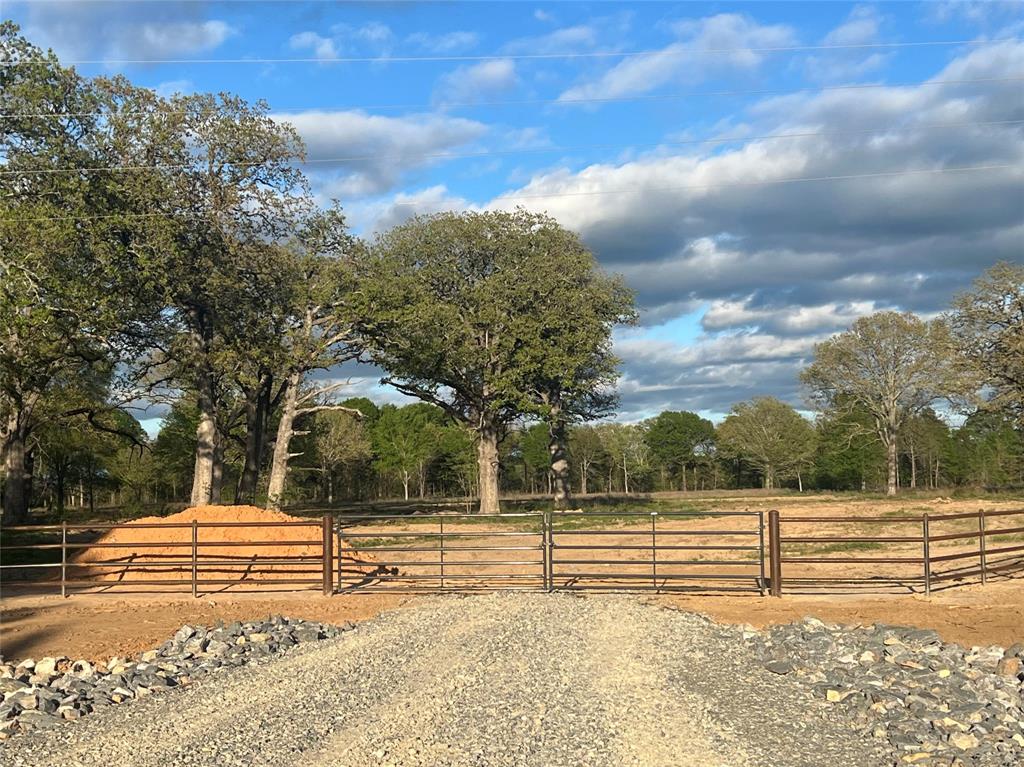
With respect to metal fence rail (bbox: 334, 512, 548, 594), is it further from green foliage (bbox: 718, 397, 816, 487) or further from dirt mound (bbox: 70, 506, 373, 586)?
→ green foliage (bbox: 718, 397, 816, 487)

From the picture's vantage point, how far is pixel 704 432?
107 m

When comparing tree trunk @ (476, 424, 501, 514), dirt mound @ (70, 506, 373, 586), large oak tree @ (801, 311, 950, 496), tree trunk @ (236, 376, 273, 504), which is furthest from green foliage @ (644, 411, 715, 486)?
dirt mound @ (70, 506, 373, 586)

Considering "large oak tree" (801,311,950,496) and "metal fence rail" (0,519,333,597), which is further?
"large oak tree" (801,311,950,496)

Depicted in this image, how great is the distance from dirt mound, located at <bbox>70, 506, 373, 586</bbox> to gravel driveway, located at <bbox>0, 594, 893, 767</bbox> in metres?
7.19

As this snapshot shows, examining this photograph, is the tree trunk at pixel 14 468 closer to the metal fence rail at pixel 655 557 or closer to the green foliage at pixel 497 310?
the green foliage at pixel 497 310

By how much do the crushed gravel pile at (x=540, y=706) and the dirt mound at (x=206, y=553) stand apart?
6477 millimetres

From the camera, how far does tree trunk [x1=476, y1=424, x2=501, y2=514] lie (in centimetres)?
3959

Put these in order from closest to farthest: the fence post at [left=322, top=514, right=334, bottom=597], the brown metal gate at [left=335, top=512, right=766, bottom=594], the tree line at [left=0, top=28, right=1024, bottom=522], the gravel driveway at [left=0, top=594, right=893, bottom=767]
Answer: the gravel driveway at [left=0, top=594, right=893, bottom=767] < the brown metal gate at [left=335, top=512, right=766, bottom=594] < the fence post at [left=322, top=514, right=334, bottom=597] < the tree line at [left=0, top=28, right=1024, bottom=522]

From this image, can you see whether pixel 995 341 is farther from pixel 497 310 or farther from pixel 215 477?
pixel 215 477

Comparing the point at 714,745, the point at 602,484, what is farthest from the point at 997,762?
the point at 602,484

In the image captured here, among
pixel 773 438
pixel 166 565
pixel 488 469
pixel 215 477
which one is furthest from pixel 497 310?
pixel 773 438

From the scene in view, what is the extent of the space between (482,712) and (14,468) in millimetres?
30527

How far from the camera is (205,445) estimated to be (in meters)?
30.0

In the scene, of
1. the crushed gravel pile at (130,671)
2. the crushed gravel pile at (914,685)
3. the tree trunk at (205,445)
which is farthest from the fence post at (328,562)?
the tree trunk at (205,445)
